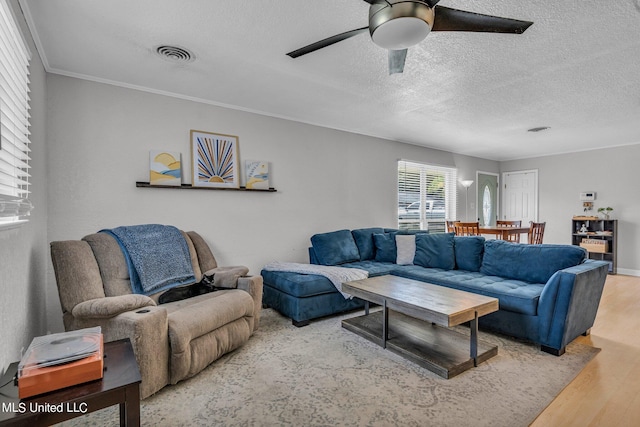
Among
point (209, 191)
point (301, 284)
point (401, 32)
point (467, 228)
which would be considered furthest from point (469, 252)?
point (209, 191)

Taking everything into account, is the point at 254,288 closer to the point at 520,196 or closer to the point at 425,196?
the point at 425,196

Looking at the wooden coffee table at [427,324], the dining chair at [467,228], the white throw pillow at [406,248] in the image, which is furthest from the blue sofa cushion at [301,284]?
the dining chair at [467,228]

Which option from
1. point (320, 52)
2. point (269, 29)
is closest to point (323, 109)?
point (320, 52)

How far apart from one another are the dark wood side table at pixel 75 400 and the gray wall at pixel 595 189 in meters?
7.79

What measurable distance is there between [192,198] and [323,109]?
1.90m

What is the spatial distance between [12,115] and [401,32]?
208 centimetres

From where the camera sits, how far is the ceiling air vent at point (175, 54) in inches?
95.4

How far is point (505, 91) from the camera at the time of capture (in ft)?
10.7

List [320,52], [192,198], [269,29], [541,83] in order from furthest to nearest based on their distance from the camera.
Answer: [192,198] → [541,83] → [320,52] → [269,29]

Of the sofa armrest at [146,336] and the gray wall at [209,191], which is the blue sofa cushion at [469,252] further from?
the sofa armrest at [146,336]

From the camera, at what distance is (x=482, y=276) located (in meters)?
3.49

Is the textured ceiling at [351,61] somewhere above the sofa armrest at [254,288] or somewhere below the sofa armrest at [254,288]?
above

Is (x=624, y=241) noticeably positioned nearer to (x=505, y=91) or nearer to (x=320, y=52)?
(x=505, y=91)

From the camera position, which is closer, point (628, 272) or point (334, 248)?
point (334, 248)
